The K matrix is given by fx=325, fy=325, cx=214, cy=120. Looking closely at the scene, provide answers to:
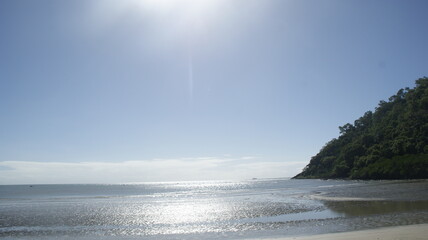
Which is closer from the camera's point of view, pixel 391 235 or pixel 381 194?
pixel 391 235

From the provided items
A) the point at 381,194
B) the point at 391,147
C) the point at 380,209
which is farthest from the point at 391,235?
the point at 391,147

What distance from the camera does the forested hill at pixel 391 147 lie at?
9675cm

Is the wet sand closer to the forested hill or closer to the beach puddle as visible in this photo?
the beach puddle

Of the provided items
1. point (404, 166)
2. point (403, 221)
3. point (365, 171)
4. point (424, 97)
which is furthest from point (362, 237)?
point (424, 97)

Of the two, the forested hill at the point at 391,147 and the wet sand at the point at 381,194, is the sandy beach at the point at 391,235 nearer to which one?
the wet sand at the point at 381,194

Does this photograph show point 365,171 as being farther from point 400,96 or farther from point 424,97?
point 400,96

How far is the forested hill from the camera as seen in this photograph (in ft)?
317

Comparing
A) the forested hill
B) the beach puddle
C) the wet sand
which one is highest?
the forested hill

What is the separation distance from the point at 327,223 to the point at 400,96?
15794 cm

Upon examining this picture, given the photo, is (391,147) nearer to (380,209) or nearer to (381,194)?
(381,194)

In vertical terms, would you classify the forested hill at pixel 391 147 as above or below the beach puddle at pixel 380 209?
above

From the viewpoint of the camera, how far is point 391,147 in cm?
11075

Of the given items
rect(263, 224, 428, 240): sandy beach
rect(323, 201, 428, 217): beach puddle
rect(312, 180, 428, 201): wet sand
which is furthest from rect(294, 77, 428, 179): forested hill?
rect(263, 224, 428, 240): sandy beach

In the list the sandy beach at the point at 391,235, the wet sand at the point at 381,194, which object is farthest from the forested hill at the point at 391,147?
the sandy beach at the point at 391,235
